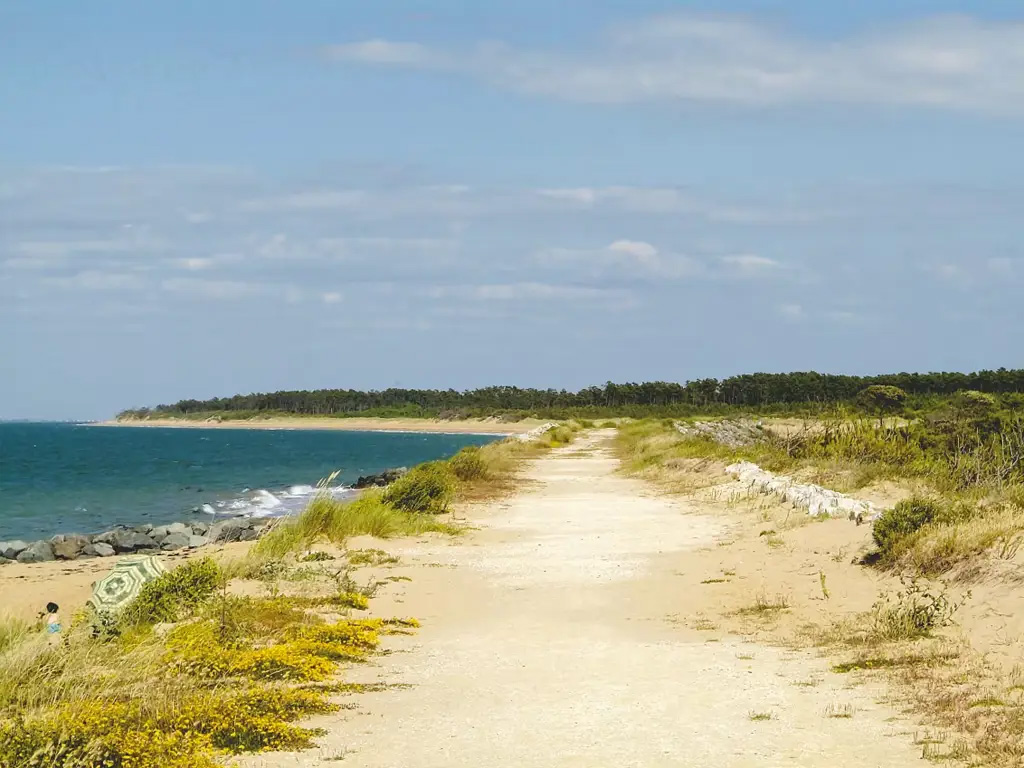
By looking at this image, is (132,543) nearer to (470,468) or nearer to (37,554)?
(37,554)

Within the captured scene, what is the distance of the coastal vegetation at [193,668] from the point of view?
6523 millimetres

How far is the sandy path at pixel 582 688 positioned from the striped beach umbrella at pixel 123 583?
8.35 feet

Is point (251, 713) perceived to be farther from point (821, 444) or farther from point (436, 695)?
point (821, 444)

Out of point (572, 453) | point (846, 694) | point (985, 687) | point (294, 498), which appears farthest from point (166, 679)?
point (572, 453)

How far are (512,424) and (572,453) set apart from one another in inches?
4118

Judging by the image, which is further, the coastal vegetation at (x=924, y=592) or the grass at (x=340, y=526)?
the grass at (x=340, y=526)

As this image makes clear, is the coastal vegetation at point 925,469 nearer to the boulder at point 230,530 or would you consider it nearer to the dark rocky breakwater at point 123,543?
the boulder at point 230,530

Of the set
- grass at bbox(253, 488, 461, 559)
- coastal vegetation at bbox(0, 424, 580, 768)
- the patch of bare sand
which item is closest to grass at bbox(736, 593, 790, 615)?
coastal vegetation at bbox(0, 424, 580, 768)

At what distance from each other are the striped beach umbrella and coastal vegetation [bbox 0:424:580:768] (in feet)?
0.34

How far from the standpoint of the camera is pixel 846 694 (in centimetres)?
837

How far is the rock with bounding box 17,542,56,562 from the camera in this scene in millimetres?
24344

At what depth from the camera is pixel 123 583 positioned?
11.3 m

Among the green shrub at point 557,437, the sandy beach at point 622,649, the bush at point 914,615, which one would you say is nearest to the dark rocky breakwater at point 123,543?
the sandy beach at point 622,649

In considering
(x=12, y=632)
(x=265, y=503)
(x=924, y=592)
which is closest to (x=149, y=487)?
(x=265, y=503)
